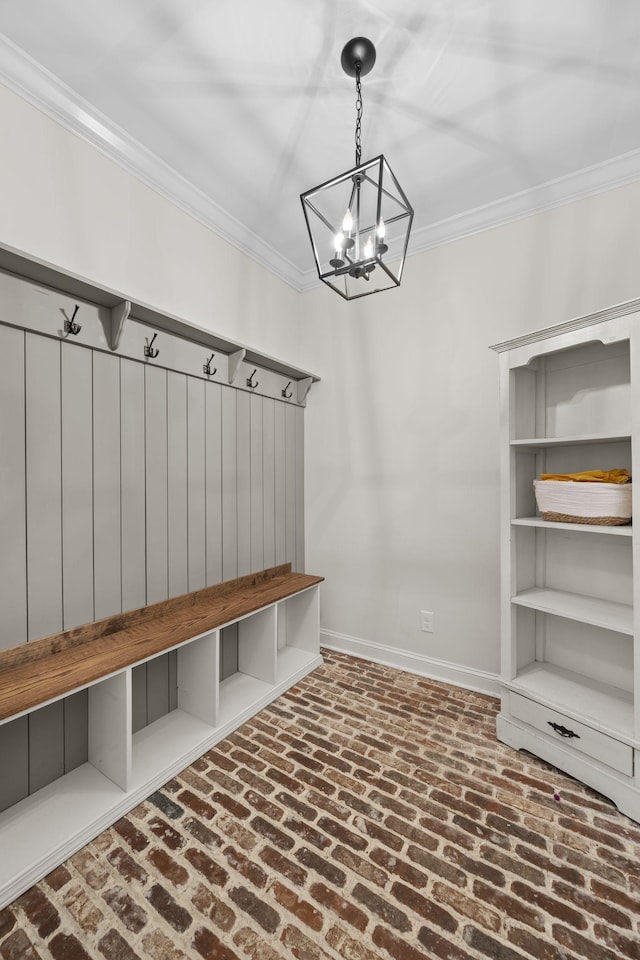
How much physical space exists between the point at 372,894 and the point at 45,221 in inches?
110

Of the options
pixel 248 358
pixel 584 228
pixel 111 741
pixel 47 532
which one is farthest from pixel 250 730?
pixel 584 228

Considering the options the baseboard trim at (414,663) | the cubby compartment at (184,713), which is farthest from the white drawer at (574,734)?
the cubby compartment at (184,713)

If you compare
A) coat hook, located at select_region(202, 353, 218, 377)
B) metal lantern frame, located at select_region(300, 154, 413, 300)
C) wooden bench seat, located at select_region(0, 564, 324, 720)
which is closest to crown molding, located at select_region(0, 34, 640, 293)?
metal lantern frame, located at select_region(300, 154, 413, 300)

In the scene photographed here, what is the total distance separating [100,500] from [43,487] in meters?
0.24

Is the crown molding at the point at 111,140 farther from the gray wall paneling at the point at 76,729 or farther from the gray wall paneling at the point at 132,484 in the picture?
the gray wall paneling at the point at 76,729

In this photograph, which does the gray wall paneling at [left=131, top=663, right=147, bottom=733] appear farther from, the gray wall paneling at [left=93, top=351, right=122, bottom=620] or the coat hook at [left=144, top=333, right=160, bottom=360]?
the coat hook at [left=144, top=333, right=160, bottom=360]

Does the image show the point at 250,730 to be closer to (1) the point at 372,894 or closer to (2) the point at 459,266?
(1) the point at 372,894

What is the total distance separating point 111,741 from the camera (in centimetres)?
170

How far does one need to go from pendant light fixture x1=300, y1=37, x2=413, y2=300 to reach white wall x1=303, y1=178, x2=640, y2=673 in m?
0.25

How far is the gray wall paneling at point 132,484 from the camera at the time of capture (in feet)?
6.48

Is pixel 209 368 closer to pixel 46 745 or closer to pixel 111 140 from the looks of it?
pixel 111 140

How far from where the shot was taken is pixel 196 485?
2355mm

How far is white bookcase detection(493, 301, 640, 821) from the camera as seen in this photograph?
1.71 m

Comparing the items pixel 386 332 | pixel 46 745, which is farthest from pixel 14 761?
pixel 386 332
